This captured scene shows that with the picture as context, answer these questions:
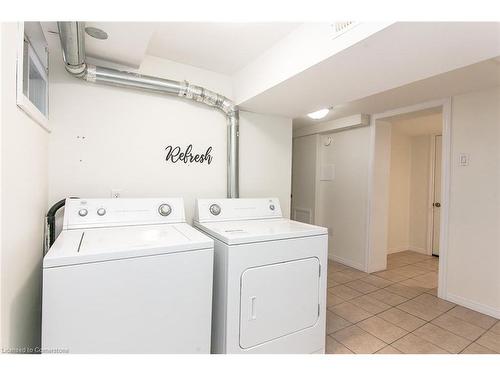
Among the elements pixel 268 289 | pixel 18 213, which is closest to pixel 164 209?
pixel 18 213

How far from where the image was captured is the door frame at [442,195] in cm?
259

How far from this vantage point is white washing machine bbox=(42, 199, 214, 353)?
3.30ft

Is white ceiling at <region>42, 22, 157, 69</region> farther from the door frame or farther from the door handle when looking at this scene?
the door frame

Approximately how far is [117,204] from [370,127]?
3195 millimetres

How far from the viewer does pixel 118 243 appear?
1203 mm

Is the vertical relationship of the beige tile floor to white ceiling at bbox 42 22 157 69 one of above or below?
below

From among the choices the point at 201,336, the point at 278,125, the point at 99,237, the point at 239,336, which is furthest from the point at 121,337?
the point at 278,125

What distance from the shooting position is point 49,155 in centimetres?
163

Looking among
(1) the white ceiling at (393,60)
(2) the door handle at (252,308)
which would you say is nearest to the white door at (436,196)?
(1) the white ceiling at (393,60)

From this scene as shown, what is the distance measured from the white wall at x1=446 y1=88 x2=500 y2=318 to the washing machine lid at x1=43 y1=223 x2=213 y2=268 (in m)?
2.63

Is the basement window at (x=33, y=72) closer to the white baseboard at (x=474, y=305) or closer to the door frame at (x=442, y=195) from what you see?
the door frame at (x=442, y=195)

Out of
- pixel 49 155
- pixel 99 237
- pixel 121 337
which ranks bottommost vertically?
pixel 121 337

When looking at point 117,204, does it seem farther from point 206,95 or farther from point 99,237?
point 206,95

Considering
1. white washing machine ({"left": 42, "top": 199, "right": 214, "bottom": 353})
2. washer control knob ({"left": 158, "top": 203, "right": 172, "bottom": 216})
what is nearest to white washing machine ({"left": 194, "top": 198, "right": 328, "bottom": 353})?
white washing machine ({"left": 42, "top": 199, "right": 214, "bottom": 353})
